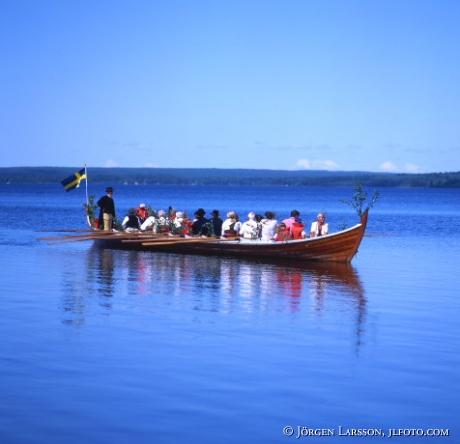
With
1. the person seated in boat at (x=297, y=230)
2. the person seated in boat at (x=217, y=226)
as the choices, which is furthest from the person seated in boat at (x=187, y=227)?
the person seated in boat at (x=297, y=230)

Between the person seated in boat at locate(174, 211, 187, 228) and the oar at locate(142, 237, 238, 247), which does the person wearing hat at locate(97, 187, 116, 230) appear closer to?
the person seated in boat at locate(174, 211, 187, 228)

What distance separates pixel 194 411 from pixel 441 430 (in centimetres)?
244

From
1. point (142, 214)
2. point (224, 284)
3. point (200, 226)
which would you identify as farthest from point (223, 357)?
point (142, 214)

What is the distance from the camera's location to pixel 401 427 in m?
9.95

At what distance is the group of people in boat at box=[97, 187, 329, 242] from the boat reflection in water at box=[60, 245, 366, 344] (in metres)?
0.81

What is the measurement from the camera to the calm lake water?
9922mm

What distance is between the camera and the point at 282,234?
2691 centimetres

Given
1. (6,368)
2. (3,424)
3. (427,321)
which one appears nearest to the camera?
(3,424)

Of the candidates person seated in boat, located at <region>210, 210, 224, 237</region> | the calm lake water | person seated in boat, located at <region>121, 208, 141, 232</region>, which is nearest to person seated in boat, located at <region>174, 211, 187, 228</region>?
person seated in boat, located at <region>210, 210, 224, 237</region>

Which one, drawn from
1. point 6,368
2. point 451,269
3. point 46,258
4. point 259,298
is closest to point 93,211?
point 46,258

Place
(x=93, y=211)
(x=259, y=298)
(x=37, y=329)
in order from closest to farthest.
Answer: (x=37, y=329), (x=259, y=298), (x=93, y=211)

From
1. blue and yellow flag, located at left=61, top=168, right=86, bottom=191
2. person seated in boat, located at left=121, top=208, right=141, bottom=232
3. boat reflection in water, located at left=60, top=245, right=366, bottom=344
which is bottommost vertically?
boat reflection in water, located at left=60, top=245, right=366, bottom=344

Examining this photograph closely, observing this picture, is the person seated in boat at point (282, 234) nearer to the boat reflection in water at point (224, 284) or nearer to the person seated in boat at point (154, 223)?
the boat reflection in water at point (224, 284)

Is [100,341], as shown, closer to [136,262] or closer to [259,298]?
[259,298]
